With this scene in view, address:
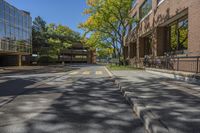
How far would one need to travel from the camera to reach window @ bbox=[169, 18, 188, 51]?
19.1 m

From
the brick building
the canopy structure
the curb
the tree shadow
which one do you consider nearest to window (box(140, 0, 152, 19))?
the brick building

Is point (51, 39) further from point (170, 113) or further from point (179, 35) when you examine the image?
point (170, 113)

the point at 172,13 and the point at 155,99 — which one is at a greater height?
the point at 172,13

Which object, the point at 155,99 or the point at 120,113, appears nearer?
the point at 120,113

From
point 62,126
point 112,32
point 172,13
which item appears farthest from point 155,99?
point 112,32

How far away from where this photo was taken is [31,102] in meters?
8.53

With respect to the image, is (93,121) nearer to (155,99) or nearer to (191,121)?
(191,121)

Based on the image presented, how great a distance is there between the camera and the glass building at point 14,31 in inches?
1654

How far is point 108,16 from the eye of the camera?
33.1 meters

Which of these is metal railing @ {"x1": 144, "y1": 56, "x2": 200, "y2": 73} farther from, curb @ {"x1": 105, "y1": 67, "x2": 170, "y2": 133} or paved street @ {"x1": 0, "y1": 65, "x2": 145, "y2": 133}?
curb @ {"x1": 105, "y1": 67, "x2": 170, "y2": 133}

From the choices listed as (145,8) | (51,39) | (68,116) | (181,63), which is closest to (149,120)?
(68,116)

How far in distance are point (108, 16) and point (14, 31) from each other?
20.8 meters

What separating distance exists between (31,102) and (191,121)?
506cm

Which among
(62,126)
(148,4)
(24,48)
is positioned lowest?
(62,126)
